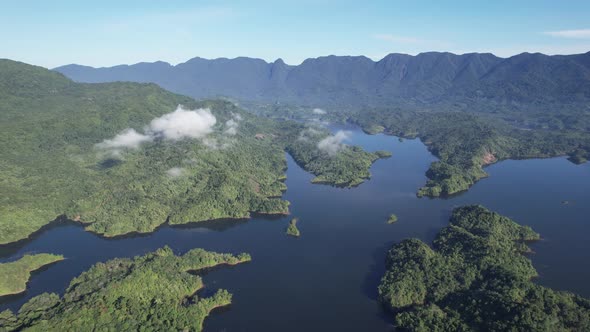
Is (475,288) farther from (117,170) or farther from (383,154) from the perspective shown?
(383,154)

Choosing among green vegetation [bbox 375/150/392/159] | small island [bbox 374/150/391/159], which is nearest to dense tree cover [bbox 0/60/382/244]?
small island [bbox 374/150/391/159]

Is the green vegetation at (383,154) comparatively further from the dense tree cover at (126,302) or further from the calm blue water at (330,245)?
the dense tree cover at (126,302)

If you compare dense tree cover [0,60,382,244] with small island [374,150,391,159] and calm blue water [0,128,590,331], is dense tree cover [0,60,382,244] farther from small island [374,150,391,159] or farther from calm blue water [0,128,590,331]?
small island [374,150,391,159]

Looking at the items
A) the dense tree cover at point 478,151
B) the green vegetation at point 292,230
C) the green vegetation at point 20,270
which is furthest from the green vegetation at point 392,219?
the green vegetation at point 20,270

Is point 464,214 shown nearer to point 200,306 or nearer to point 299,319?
point 299,319

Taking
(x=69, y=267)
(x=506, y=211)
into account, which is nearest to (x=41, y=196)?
(x=69, y=267)

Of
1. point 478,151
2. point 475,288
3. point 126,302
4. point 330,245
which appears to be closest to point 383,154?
point 478,151

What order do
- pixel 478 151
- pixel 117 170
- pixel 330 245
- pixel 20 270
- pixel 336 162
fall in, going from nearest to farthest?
pixel 20 270
pixel 330 245
pixel 117 170
pixel 336 162
pixel 478 151
